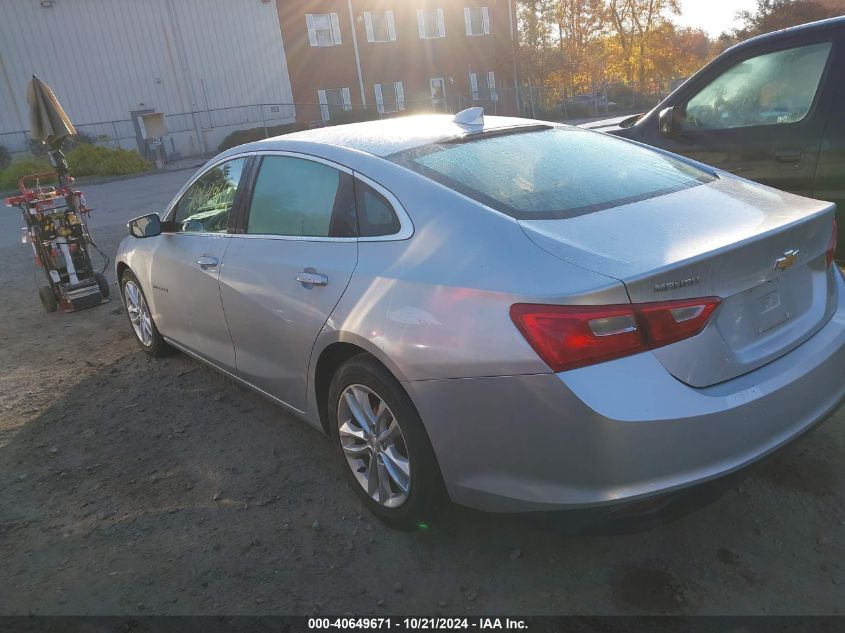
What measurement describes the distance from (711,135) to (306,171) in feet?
10.9

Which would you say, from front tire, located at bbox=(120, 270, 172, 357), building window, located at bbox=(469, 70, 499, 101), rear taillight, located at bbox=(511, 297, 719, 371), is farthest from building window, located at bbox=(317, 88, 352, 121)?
rear taillight, located at bbox=(511, 297, 719, 371)

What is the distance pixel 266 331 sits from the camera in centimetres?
344

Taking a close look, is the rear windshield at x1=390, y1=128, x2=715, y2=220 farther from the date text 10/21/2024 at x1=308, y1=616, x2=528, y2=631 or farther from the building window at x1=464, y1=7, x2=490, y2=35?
the building window at x1=464, y1=7, x2=490, y2=35

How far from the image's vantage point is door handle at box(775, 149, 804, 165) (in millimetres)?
4744

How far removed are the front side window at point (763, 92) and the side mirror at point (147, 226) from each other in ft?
12.9

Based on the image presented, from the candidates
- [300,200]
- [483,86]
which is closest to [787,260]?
[300,200]

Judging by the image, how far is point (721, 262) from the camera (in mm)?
2271

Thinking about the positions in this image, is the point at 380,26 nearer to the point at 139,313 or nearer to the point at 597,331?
the point at 139,313

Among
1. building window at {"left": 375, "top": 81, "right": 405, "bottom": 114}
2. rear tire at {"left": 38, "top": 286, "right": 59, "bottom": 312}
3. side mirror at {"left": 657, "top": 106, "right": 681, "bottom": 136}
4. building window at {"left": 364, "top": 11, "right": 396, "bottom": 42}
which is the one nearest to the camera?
side mirror at {"left": 657, "top": 106, "right": 681, "bottom": 136}

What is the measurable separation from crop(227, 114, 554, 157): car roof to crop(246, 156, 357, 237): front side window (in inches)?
4.9

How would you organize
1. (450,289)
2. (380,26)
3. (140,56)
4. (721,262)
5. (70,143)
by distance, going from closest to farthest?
(721,262), (450,289), (70,143), (140,56), (380,26)

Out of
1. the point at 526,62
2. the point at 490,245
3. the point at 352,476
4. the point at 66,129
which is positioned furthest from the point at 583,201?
the point at 526,62

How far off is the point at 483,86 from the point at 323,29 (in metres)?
10.4

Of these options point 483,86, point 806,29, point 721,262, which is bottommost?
point 483,86
